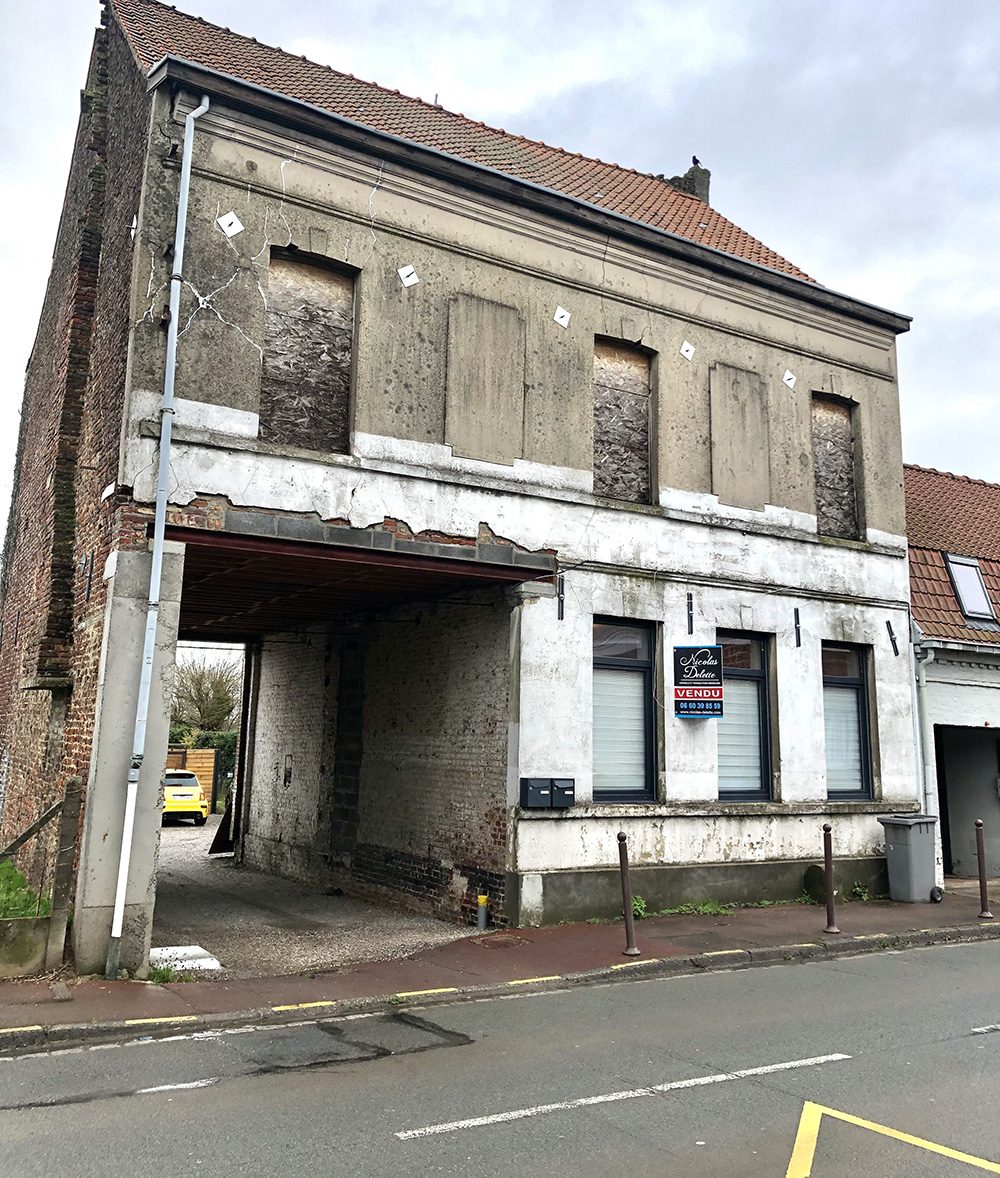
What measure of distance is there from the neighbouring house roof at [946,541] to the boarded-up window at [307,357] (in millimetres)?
9336

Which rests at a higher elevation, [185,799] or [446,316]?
[446,316]

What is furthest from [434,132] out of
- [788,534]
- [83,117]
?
[788,534]

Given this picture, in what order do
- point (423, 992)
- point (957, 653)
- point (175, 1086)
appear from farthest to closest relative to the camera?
point (957, 653), point (423, 992), point (175, 1086)

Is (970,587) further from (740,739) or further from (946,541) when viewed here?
(740,739)

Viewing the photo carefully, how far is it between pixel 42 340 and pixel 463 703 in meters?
10.5

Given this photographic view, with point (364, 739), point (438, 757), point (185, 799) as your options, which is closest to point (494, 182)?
point (438, 757)

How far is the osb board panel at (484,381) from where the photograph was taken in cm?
1145

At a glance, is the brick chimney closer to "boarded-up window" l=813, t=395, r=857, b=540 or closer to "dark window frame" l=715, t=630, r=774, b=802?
"boarded-up window" l=813, t=395, r=857, b=540

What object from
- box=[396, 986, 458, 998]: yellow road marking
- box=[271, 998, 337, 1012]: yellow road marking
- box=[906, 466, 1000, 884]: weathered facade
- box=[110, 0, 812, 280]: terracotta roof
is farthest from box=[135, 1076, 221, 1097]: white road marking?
box=[906, 466, 1000, 884]: weathered facade

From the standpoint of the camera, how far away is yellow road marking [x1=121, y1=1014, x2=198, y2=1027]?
7.19m

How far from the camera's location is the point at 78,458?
472 inches

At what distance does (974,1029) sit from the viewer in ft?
24.0

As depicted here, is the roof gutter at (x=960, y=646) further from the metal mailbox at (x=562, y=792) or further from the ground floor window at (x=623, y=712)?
the metal mailbox at (x=562, y=792)

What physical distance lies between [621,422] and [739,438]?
6.08 feet
